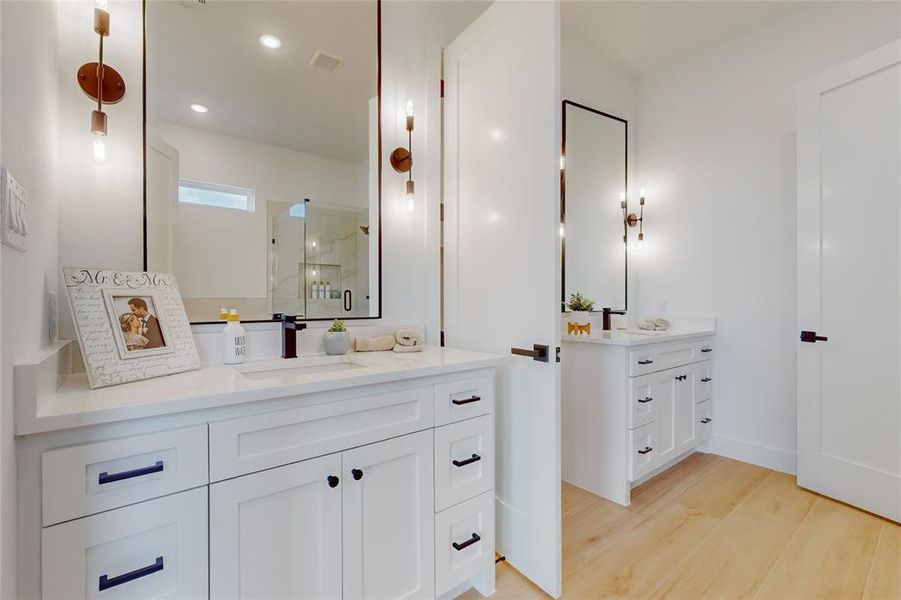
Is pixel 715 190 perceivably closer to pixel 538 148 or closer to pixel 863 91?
pixel 863 91

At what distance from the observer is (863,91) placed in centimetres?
210

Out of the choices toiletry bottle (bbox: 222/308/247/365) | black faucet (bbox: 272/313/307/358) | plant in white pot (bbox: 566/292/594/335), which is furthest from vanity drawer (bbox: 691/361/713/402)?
toiletry bottle (bbox: 222/308/247/365)

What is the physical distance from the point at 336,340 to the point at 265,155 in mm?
794

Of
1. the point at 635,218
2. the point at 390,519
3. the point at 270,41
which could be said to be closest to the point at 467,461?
the point at 390,519

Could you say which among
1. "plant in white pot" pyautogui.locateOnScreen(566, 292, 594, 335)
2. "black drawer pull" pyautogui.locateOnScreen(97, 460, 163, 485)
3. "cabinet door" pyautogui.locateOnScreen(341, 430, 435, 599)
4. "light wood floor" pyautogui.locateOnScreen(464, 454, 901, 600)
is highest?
"plant in white pot" pyautogui.locateOnScreen(566, 292, 594, 335)

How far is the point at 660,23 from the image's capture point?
2.68m

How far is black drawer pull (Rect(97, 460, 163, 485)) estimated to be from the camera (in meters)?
0.82

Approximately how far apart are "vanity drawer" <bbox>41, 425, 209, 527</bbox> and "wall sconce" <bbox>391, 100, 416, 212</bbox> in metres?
1.36

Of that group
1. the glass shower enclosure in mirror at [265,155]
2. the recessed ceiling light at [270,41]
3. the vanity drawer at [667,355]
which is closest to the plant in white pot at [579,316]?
the vanity drawer at [667,355]

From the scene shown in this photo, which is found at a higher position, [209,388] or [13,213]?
[13,213]

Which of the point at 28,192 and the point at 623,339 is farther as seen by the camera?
the point at 623,339

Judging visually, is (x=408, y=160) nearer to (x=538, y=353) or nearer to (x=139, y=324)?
(x=538, y=353)

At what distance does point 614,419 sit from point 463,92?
1.88 metres

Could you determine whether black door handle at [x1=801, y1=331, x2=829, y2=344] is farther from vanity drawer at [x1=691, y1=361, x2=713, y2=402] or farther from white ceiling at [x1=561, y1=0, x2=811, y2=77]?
white ceiling at [x1=561, y1=0, x2=811, y2=77]
